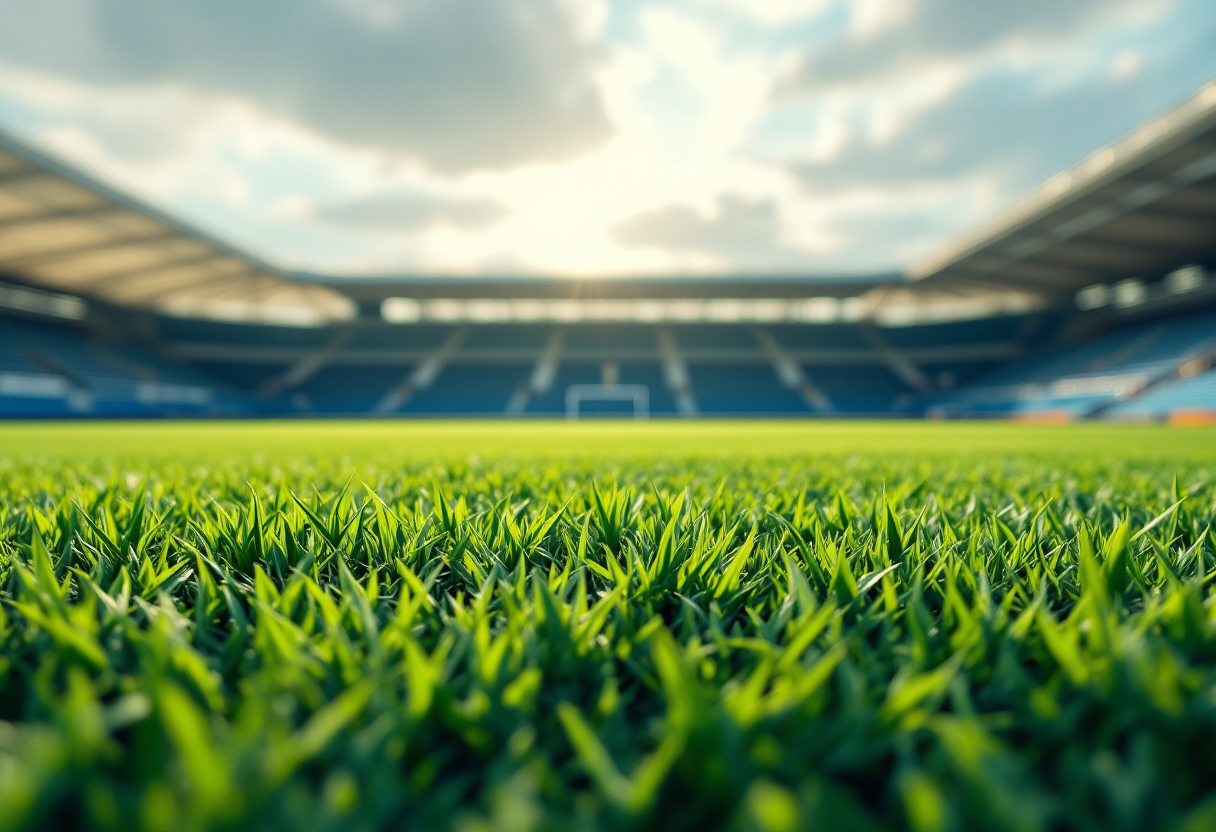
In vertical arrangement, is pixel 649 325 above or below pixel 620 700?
above

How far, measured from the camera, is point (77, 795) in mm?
363

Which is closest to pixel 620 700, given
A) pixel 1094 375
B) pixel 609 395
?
pixel 1094 375

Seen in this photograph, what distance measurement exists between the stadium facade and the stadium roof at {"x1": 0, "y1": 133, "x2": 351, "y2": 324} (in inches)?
4.5

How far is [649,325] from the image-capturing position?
3991cm

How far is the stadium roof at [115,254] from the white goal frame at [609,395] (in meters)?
14.4

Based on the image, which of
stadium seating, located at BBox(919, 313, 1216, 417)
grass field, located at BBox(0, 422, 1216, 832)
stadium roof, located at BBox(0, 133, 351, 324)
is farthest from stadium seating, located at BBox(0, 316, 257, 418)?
stadium seating, located at BBox(919, 313, 1216, 417)

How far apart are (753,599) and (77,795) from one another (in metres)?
0.68

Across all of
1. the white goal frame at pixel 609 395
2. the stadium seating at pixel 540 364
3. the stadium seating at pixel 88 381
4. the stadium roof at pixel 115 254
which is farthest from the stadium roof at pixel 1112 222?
the stadium seating at pixel 88 381

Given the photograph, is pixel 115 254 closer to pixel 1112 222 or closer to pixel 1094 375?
pixel 1112 222

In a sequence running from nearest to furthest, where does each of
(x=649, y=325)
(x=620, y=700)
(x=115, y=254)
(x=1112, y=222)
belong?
(x=620, y=700) → (x=1112, y=222) → (x=115, y=254) → (x=649, y=325)

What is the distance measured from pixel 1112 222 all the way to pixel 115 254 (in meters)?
36.5

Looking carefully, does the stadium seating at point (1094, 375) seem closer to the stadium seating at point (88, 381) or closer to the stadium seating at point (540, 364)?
the stadium seating at point (540, 364)

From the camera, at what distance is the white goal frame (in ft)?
117

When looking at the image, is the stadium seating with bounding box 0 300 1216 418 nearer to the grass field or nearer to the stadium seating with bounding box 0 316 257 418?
the stadium seating with bounding box 0 316 257 418
